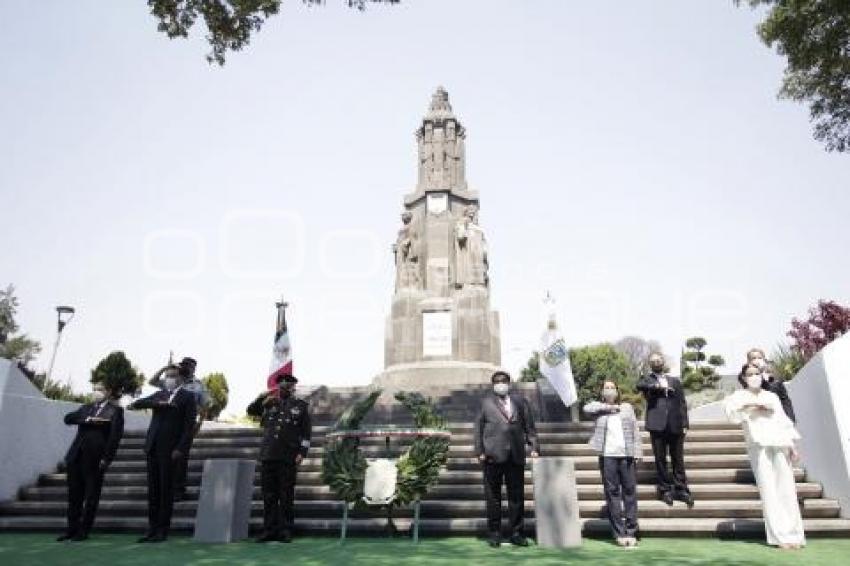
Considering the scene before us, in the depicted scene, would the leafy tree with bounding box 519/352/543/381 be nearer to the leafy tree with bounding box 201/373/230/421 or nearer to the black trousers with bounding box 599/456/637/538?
the leafy tree with bounding box 201/373/230/421

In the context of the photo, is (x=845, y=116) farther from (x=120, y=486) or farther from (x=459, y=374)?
(x=120, y=486)

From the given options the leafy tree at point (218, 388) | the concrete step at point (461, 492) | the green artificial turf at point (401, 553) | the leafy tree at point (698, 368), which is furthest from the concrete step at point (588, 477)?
the leafy tree at point (698, 368)

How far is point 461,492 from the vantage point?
812 centimetres

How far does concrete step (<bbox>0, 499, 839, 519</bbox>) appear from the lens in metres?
7.18

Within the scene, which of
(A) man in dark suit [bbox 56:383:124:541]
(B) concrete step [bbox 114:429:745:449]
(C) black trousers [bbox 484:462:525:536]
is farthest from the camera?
(B) concrete step [bbox 114:429:745:449]

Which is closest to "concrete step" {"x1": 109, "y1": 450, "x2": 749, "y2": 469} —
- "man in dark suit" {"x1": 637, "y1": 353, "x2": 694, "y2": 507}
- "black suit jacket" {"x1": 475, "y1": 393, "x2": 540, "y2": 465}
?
"man in dark suit" {"x1": 637, "y1": 353, "x2": 694, "y2": 507}

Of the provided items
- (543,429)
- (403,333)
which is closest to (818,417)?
(543,429)

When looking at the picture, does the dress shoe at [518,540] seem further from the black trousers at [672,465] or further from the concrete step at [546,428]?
the concrete step at [546,428]

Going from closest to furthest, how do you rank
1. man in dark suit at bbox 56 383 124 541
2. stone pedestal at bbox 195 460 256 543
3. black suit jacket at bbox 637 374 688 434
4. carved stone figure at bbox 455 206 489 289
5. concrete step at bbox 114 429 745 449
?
stone pedestal at bbox 195 460 256 543 → man in dark suit at bbox 56 383 124 541 → black suit jacket at bbox 637 374 688 434 → concrete step at bbox 114 429 745 449 → carved stone figure at bbox 455 206 489 289

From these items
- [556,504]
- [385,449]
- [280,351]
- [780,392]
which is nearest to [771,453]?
[780,392]

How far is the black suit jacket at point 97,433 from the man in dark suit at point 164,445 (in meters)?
0.40

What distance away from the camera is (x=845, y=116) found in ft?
47.3

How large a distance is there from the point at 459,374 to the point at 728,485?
9342 millimetres

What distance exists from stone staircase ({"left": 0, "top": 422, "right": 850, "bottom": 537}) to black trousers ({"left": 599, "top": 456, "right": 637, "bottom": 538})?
49 cm
